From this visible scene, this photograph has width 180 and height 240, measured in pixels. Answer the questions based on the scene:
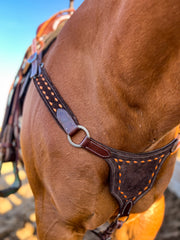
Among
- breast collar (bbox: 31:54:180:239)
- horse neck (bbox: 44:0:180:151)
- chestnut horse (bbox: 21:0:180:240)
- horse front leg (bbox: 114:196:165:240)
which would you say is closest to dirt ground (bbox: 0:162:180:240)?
horse front leg (bbox: 114:196:165:240)

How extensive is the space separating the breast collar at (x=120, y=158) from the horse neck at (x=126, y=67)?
36 mm

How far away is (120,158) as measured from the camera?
735 mm

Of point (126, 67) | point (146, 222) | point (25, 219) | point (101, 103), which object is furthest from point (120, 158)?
point (25, 219)

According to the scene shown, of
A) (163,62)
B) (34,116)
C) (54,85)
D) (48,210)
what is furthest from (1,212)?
(163,62)

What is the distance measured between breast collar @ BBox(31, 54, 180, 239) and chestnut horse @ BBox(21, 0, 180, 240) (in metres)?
0.02

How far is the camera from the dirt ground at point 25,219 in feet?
6.94

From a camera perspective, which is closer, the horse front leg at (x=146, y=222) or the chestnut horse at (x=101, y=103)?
the chestnut horse at (x=101, y=103)

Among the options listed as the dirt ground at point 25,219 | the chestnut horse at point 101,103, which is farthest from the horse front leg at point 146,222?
the dirt ground at point 25,219

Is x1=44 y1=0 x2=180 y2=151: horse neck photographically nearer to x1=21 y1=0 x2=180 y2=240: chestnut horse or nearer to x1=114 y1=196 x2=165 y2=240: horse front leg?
x1=21 y1=0 x2=180 y2=240: chestnut horse

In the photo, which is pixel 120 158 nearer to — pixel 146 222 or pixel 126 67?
pixel 126 67

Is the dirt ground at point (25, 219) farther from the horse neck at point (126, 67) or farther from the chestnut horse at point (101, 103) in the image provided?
the horse neck at point (126, 67)

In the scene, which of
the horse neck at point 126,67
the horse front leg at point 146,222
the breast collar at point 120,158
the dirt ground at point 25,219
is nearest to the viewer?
the horse neck at point 126,67

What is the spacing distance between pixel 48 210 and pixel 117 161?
1.32 feet

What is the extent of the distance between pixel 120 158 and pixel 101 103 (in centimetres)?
20
